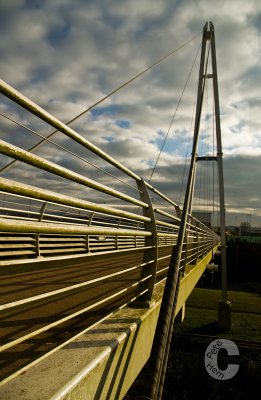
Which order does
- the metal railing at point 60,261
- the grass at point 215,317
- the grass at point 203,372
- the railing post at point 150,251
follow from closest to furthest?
the metal railing at point 60,261 < the railing post at point 150,251 < the grass at point 203,372 < the grass at point 215,317

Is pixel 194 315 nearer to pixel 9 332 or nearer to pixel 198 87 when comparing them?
pixel 198 87

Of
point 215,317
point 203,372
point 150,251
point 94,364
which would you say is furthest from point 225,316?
point 94,364

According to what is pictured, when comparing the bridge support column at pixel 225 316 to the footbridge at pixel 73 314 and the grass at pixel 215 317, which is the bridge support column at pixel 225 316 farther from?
the footbridge at pixel 73 314

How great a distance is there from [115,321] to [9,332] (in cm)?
79

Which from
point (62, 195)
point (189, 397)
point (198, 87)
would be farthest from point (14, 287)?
point (198, 87)

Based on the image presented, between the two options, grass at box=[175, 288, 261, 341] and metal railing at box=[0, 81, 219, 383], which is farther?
grass at box=[175, 288, 261, 341]

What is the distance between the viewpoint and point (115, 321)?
8.61ft

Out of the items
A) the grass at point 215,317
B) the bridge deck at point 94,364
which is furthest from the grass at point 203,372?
the bridge deck at point 94,364

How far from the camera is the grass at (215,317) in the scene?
1498cm

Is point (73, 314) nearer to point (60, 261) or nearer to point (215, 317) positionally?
point (60, 261)

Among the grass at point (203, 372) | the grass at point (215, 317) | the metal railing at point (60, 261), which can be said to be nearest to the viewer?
the metal railing at point (60, 261)

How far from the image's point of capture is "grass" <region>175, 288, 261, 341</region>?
1498 cm

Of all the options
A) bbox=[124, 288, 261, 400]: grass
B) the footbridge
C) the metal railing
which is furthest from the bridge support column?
the footbridge

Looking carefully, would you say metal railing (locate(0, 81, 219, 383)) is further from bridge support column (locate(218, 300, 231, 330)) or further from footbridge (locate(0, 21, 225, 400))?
bridge support column (locate(218, 300, 231, 330))
